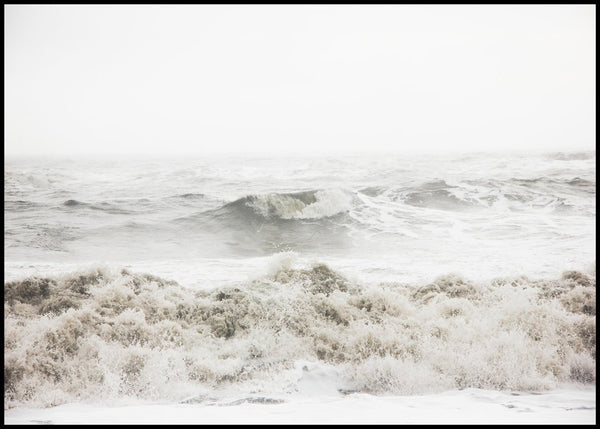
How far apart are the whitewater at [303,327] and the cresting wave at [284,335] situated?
21 millimetres

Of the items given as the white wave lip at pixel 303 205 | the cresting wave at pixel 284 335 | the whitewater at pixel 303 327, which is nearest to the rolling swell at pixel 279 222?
the white wave lip at pixel 303 205

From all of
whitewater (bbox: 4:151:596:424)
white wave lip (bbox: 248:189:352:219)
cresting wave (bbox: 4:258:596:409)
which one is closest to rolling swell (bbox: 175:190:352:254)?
white wave lip (bbox: 248:189:352:219)

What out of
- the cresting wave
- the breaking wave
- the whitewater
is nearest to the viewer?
the whitewater

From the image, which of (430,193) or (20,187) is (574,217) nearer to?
(430,193)

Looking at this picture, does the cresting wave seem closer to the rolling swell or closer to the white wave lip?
the rolling swell

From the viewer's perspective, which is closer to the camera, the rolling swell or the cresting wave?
the cresting wave

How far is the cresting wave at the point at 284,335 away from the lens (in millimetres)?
4359

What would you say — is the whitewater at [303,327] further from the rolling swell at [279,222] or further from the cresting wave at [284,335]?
the rolling swell at [279,222]

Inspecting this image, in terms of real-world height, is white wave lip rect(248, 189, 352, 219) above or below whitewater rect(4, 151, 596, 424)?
above

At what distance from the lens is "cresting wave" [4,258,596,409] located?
436cm

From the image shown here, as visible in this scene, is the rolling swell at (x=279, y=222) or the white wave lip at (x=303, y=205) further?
the white wave lip at (x=303, y=205)

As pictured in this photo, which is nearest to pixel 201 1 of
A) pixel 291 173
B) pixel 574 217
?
pixel 574 217

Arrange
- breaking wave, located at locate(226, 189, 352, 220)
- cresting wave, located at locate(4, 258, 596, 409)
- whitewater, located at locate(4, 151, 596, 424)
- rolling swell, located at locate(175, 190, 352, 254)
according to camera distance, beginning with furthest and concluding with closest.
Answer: breaking wave, located at locate(226, 189, 352, 220)
rolling swell, located at locate(175, 190, 352, 254)
cresting wave, located at locate(4, 258, 596, 409)
whitewater, located at locate(4, 151, 596, 424)

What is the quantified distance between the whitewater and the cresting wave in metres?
0.02
